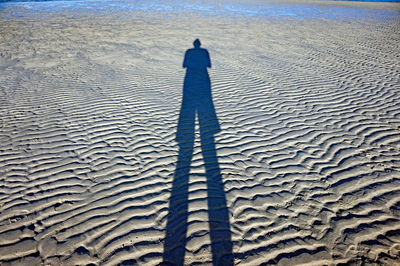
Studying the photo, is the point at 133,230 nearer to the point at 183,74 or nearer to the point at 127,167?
the point at 127,167

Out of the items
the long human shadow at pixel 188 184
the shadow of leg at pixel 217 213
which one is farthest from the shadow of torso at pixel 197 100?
the shadow of leg at pixel 217 213

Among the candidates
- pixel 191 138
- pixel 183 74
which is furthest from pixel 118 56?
pixel 191 138

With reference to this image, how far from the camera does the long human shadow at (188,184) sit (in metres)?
2.96

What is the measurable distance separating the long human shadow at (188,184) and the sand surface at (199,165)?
0.02 meters

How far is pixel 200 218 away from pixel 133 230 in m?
0.97

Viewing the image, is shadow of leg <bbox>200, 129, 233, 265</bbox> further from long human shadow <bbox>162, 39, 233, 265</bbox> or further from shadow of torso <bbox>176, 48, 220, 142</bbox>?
shadow of torso <bbox>176, 48, 220, 142</bbox>

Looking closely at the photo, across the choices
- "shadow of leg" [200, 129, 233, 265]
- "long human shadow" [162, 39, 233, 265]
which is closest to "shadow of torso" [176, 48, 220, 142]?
"long human shadow" [162, 39, 233, 265]

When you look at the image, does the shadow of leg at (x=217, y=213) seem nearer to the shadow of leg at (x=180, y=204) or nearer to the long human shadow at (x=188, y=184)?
the long human shadow at (x=188, y=184)

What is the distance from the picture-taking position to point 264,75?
8297mm

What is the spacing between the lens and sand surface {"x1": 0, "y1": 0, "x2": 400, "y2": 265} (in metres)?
3.01

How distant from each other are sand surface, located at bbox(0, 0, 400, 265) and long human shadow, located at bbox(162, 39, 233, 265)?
23mm

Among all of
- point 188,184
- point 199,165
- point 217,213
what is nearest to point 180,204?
point 188,184

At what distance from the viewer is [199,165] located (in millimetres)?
4230

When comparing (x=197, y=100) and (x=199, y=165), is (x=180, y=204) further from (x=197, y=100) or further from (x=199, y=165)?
(x=197, y=100)
